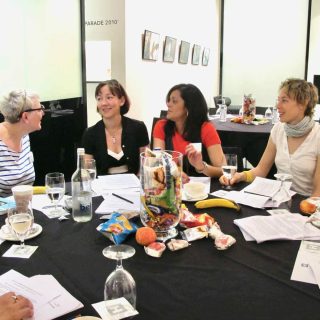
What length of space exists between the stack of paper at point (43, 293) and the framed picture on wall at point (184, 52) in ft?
19.1

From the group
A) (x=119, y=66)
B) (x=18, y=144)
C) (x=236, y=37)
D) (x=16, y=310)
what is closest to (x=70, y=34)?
(x=119, y=66)

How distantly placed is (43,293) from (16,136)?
5.16 feet

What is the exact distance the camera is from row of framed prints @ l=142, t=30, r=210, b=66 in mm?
5223

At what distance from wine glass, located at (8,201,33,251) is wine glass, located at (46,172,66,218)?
11.4 inches

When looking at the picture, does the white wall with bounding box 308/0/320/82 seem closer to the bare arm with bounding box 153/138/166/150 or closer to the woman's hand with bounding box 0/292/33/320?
the bare arm with bounding box 153/138/166/150

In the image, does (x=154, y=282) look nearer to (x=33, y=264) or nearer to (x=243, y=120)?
(x=33, y=264)

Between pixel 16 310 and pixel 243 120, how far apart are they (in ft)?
13.4

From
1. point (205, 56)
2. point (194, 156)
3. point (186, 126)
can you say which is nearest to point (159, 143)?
point (186, 126)

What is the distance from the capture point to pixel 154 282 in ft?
3.82

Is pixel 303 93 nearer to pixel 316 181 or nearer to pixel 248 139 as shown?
pixel 316 181

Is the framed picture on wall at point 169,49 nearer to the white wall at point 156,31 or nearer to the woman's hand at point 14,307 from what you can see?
the white wall at point 156,31

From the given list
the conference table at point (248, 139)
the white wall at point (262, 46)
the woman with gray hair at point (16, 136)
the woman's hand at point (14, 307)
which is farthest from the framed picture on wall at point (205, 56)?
the woman's hand at point (14, 307)

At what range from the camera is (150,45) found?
532 cm

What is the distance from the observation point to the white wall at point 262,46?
7844 millimetres
